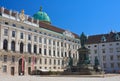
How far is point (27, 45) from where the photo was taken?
5869cm

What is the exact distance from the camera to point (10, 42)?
5331 centimetres

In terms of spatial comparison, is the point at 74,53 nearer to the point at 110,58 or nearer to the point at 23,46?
the point at 110,58

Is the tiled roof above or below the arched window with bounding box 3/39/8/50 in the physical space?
above

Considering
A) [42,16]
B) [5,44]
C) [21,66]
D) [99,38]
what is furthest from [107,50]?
[5,44]

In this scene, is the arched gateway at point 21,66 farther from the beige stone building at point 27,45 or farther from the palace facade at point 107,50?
the palace facade at point 107,50

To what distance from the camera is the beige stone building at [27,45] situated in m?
52.1

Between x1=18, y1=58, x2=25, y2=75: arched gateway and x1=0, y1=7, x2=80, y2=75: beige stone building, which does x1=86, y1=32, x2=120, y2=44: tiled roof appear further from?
x1=18, y1=58, x2=25, y2=75: arched gateway

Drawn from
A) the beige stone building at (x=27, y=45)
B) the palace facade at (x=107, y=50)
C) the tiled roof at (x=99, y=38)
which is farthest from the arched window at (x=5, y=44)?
the tiled roof at (x=99, y=38)

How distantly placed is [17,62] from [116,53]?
130 feet

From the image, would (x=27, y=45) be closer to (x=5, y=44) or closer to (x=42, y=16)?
(x=5, y=44)

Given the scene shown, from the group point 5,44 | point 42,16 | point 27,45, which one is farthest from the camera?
point 42,16

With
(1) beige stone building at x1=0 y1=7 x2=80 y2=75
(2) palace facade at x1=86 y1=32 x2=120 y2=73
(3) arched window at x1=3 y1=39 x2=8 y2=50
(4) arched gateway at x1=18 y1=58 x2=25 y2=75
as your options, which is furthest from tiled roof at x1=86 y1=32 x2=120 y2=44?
(3) arched window at x1=3 y1=39 x2=8 y2=50

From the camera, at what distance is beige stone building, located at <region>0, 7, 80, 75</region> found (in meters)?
52.1

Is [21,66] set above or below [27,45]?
below
